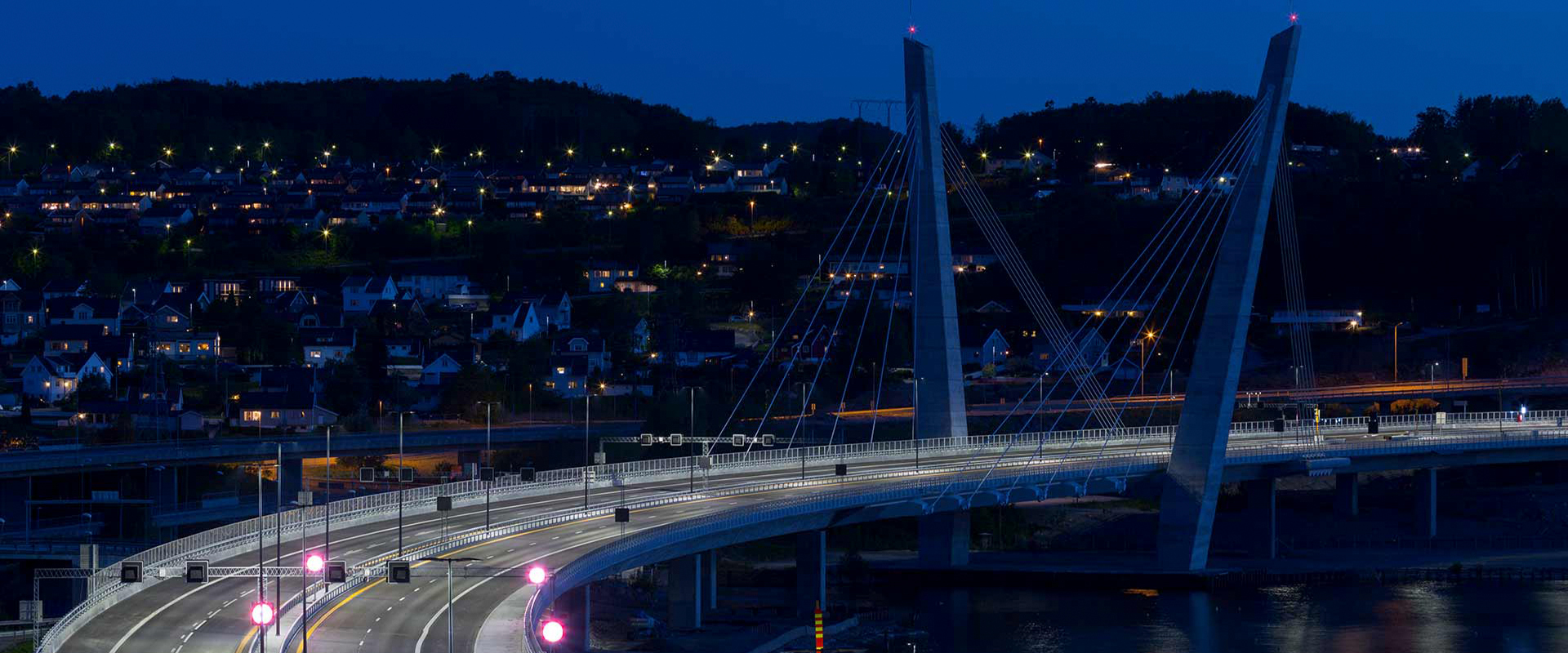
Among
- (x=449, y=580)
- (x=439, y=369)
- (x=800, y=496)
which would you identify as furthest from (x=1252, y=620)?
(x=439, y=369)

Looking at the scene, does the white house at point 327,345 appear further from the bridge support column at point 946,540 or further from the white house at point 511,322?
the bridge support column at point 946,540

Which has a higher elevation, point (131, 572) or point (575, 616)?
point (131, 572)

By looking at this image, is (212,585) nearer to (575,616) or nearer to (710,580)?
(575,616)

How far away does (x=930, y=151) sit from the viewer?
79125 mm

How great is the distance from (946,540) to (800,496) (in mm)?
14137

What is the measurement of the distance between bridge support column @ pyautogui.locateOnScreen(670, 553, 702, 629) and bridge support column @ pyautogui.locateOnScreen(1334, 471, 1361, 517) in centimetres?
4039

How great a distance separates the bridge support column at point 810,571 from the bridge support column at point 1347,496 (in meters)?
34.6

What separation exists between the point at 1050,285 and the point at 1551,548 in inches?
2460

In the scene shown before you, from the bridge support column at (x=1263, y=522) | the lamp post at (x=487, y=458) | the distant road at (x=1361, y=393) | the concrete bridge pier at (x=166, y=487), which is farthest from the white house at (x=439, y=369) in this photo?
the bridge support column at (x=1263, y=522)

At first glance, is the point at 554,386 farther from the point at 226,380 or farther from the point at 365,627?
the point at 365,627

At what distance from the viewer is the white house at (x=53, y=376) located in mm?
122125

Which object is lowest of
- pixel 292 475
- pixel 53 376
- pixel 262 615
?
pixel 292 475

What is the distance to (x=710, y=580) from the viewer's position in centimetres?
6788

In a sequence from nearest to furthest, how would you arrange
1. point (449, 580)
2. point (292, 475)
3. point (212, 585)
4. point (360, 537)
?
point (449, 580), point (212, 585), point (360, 537), point (292, 475)
